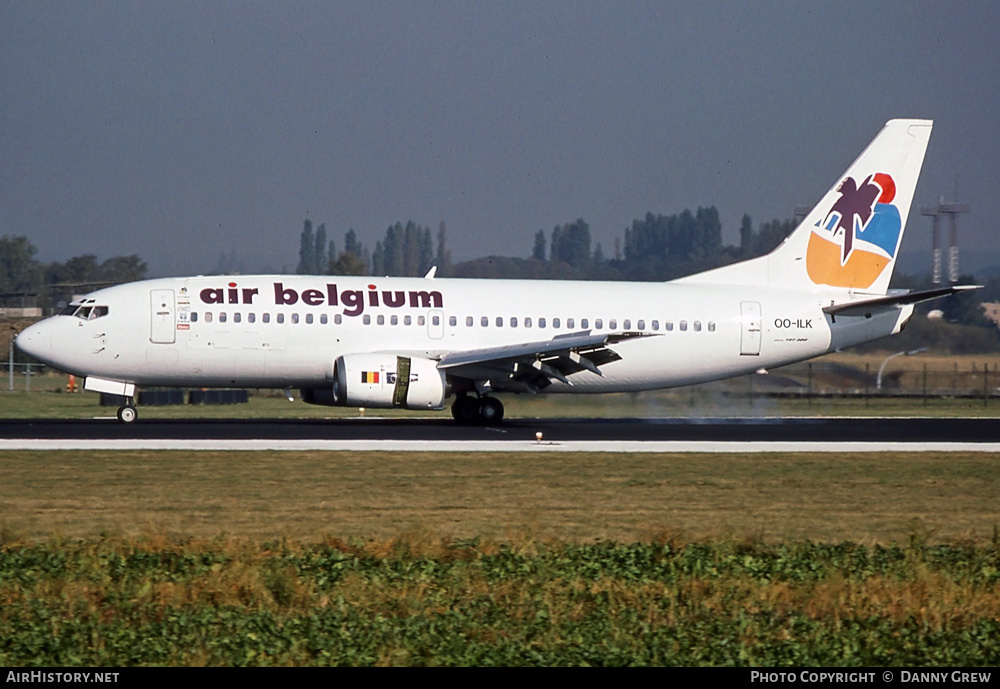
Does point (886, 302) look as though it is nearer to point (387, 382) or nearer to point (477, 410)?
point (477, 410)

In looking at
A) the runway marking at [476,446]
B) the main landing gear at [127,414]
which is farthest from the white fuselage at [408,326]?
the runway marking at [476,446]

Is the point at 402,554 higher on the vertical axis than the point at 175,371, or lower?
lower

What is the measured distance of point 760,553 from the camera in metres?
14.1

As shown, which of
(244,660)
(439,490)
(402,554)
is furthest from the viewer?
(439,490)

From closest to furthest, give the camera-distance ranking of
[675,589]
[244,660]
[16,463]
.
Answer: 1. [244,660]
2. [675,589]
3. [16,463]

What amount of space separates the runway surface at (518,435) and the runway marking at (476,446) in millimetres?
22

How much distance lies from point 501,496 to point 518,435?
1101 cm

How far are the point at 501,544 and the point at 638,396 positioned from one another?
25.9m

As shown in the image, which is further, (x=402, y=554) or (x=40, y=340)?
(x=40, y=340)

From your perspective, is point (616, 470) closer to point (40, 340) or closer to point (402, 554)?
point (402, 554)

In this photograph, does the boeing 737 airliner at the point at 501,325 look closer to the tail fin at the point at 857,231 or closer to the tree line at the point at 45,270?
the tail fin at the point at 857,231

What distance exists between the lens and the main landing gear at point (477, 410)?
1329 inches

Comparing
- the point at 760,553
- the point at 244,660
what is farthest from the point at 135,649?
the point at 760,553

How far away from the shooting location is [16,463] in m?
22.1
